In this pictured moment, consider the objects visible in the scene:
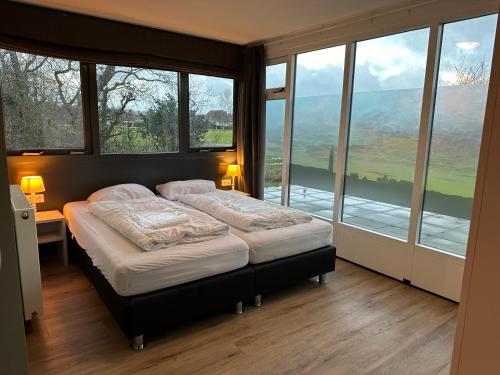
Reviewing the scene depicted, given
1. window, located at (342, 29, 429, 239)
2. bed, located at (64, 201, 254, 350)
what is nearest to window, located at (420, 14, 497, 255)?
window, located at (342, 29, 429, 239)

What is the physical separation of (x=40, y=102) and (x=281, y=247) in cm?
282

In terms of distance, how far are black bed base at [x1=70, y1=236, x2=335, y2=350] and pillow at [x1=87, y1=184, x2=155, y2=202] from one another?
29.4 inches

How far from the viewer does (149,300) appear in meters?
2.12

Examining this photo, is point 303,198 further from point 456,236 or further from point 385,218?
point 456,236

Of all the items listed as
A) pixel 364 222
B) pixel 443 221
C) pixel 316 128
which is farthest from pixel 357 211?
pixel 316 128

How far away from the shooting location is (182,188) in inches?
161

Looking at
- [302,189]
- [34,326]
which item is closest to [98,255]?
[34,326]

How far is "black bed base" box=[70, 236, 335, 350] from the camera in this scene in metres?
2.12

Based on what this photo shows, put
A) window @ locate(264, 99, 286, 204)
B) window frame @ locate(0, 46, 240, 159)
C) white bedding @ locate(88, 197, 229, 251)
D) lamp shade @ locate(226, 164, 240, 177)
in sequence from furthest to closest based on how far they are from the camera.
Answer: lamp shade @ locate(226, 164, 240, 177)
window @ locate(264, 99, 286, 204)
window frame @ locate(0, 46, 240, 159)
white bedding @ locate(88, 197, 229, 251)

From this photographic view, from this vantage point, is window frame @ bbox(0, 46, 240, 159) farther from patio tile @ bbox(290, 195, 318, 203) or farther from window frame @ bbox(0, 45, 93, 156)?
patio tile @ bbox(290, 195, 318, 203)

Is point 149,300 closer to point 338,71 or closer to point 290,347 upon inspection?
point 290,347

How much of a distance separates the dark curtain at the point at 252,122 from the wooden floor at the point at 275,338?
215cm

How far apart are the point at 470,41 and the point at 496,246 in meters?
2.58

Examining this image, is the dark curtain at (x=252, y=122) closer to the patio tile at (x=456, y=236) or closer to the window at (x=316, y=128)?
the window at (x=316, y=128)
